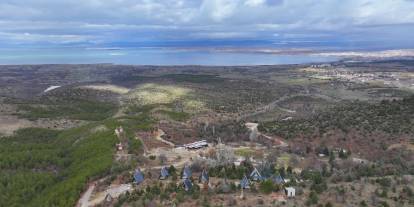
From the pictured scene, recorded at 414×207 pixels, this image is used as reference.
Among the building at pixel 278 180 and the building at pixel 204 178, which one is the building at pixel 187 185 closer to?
the building at pixel 204 178

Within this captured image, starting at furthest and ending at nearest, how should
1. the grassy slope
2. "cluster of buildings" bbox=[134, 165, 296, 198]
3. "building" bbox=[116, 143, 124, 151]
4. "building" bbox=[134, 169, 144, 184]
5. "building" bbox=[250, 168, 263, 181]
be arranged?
the grassy slope → "building" bbox=[116, 143, 124, 151] → "building" bbox=[134, 169, 144, 184] → "building" bbox=[250, 168, 263, 181] → "cluster of buildings" bbox=[134, 165, 296, 198]

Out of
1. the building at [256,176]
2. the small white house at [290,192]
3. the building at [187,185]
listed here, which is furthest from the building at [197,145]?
the small white house at [290,192]

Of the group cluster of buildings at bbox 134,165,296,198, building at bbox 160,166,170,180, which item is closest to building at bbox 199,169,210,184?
cluster of buildings at bbox 134,165,296,198

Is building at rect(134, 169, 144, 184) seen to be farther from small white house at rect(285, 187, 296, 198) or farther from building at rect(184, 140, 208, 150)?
building at rect(184, 140, 208, 150)

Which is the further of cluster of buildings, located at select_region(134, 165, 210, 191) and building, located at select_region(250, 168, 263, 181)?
building, located at select_region(250, 168, 263, 181)

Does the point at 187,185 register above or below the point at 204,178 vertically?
above

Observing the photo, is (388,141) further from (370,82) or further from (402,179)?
(370,82)

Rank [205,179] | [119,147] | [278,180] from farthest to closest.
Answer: [119,147] → [205,179] → [278,180]

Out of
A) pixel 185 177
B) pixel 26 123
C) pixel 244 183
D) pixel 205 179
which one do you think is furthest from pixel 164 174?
pixel 26 123

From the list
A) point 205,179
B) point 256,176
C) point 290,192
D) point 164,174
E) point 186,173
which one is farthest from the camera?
point 164,174

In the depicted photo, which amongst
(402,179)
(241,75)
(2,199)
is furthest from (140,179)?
(241,75)

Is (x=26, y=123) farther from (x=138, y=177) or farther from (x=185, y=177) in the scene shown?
(x=185, y=177)
